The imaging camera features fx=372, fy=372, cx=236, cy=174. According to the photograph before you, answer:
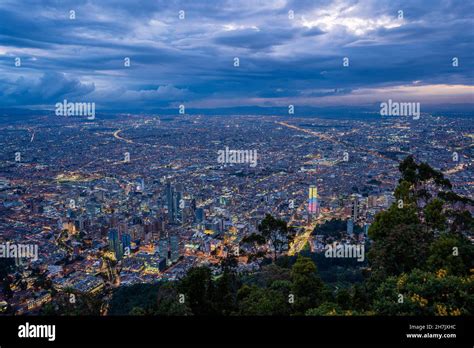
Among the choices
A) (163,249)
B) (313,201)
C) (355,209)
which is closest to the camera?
(163,249)

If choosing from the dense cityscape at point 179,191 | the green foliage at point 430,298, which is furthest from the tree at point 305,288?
the dense cityscape at point 179,191

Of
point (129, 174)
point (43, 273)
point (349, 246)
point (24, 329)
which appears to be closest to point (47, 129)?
point (129, 174)

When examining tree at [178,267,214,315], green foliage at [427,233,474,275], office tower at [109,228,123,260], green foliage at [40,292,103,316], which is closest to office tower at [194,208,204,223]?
office tower at [109,228,123,260]

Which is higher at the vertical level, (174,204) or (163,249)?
(174,204)

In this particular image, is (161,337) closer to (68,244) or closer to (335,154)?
(68,244)

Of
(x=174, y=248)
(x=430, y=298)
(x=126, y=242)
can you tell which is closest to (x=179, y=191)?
(x=126, y=242)

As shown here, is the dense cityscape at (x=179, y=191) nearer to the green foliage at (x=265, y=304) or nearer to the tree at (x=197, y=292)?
the tree at (x=197, y=292)

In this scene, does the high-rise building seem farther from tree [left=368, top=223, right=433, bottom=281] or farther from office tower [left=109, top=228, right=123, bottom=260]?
tree [left=368, top=223, right=433, bottom=281]

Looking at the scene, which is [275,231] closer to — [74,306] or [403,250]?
[403,250]

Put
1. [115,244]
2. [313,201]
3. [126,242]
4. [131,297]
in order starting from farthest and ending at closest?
[313,201] → [126,242] → [115,244] → [131,297]

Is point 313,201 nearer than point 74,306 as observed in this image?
No
